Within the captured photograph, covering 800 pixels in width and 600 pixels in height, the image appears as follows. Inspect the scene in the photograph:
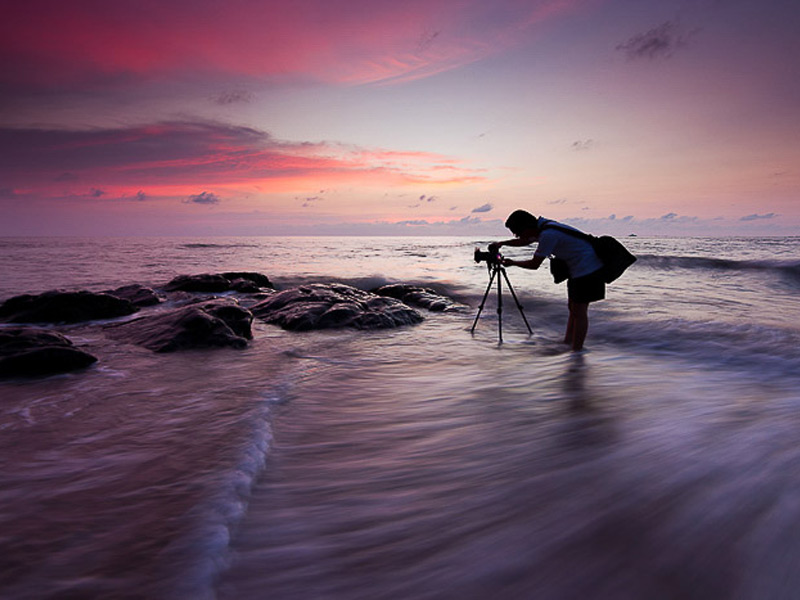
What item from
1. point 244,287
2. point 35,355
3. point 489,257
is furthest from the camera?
point 244,287

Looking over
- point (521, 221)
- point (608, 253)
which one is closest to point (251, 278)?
point (521, 221)

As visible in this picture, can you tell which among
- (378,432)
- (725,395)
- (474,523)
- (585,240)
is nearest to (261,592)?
(474,523)

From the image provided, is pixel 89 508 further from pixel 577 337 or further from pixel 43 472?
pixel 577 337

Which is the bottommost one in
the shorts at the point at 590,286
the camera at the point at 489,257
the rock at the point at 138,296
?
the rock at the point at 138,296

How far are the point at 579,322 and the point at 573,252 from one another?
1330mm

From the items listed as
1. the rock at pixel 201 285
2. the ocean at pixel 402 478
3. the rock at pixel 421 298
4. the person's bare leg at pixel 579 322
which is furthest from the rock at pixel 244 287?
the person's bare leg at pixel 579 322

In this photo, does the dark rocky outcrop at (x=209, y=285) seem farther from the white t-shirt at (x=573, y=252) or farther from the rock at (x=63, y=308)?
the white t-shirt at (x=573, y=252)

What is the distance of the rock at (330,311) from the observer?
9207 millimetres

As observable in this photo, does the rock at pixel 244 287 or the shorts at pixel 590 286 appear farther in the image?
the rock at pixel 244 287

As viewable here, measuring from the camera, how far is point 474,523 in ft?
7.94

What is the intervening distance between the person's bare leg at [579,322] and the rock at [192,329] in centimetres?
600

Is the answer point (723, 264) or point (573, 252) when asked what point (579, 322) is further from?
point (723, 264)

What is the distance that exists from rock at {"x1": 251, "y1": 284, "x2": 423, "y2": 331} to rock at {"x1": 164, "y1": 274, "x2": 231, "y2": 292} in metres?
4.66

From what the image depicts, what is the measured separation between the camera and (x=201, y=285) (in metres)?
15.0
